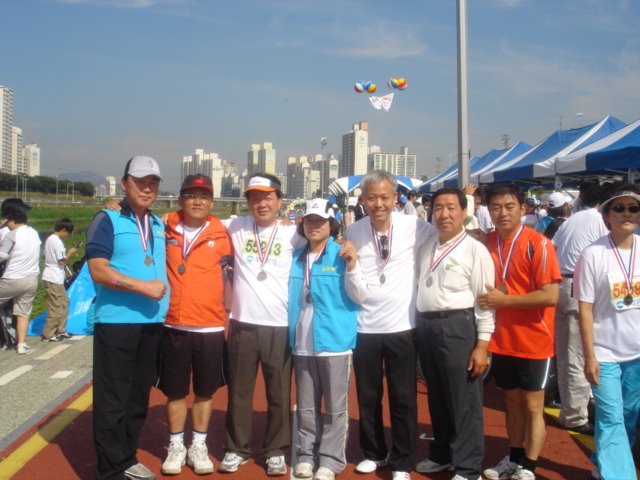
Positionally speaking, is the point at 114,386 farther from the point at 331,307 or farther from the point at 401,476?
the point at 401,476

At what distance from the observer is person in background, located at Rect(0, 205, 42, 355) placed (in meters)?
6.74

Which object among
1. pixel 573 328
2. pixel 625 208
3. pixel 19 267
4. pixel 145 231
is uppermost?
pixel 625 208

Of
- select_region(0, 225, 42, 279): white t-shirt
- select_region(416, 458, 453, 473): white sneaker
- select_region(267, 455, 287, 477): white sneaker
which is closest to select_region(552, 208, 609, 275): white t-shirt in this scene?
select_region(416, 458, 453, 473): white sneaker

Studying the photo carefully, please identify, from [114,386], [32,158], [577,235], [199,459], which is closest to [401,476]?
[199,459]

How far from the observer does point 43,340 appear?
755 centimetres

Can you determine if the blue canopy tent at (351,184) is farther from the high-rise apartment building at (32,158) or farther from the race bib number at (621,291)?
the high-rise apartment building at (32,158)

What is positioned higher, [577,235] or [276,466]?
[577,235]

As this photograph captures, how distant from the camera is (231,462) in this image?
3.84m

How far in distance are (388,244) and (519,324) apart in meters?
1.01

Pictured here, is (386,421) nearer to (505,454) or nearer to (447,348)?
(505,454)

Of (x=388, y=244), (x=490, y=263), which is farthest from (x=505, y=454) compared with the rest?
(x=388, y=244)

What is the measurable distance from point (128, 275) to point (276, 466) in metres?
1.68

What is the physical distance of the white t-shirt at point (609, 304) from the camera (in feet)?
11.2

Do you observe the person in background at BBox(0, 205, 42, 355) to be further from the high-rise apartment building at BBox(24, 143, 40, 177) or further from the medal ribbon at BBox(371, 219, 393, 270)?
the high-rise apartment building at BBox(24, 143, 40, 177)
